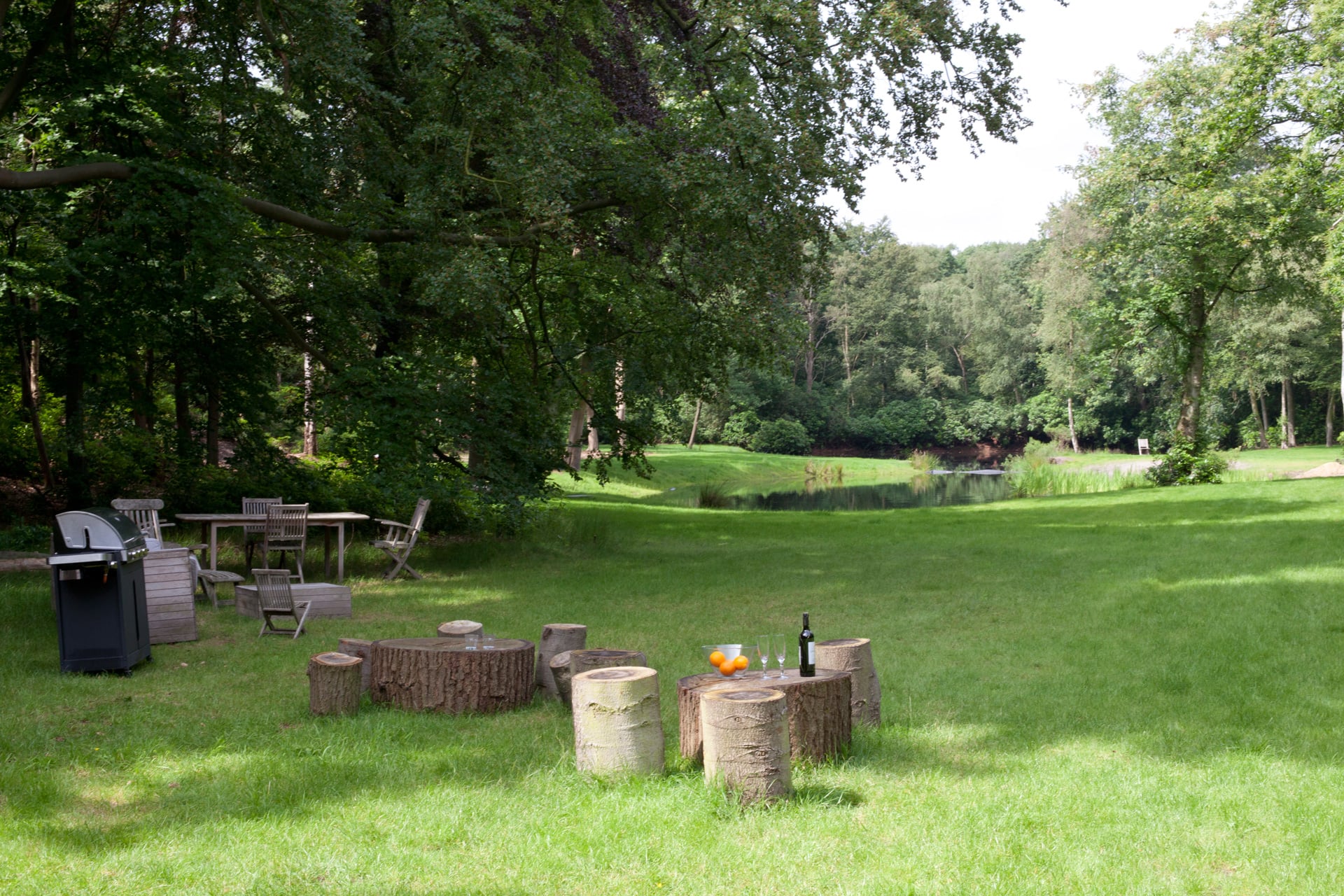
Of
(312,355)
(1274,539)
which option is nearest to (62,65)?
(312,355)

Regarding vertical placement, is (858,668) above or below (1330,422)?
below

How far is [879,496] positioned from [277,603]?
26393 millimetres

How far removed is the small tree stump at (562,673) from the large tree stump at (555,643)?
332 millimetres

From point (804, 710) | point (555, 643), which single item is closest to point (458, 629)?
point (555, 643)

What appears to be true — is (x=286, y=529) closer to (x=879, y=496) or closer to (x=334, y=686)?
(x=334, y=686)

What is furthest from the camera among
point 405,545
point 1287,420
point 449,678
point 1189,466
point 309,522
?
point 1287,420

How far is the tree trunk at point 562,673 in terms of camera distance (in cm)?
659

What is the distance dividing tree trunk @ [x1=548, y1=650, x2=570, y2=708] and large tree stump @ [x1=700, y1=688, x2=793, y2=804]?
2005mm

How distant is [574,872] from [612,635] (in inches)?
211

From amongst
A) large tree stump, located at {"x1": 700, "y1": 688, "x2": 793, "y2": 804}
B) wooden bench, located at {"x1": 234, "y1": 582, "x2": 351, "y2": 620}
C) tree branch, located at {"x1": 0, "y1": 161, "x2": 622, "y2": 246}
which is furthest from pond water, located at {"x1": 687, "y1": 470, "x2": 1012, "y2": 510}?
large tree stump, located at {"x1": 700, "y1": 688, "x2": 793, "y2": 804}

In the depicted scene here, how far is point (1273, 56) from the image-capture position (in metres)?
14.3

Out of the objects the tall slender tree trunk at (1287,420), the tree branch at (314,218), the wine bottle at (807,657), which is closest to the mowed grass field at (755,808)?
the wine bottle at (807,657)

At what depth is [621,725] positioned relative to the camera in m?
5.07

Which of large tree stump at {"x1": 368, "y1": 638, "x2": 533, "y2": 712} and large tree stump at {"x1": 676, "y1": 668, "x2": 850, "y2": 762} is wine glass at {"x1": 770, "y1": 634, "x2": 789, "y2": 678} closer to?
large tree stump at {"x1": 676, "y1": 668, "x2": 850, "y2": 762}
